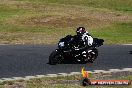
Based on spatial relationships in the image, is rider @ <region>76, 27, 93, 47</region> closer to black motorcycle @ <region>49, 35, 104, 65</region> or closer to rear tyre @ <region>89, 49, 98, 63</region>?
black motorcycle @ <region>49, 35, 104, 65</region>

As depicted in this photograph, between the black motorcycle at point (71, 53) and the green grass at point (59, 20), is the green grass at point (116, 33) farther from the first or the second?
the black motorcycle at point (71, 53)

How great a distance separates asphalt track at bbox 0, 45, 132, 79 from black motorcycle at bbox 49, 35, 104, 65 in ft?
1.18

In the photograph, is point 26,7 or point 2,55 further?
point 26,7

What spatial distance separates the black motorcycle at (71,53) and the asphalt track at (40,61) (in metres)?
0.36

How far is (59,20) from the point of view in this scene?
4047 cm

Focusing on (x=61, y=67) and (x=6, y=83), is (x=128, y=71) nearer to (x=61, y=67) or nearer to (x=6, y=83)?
(x=61, y=67)

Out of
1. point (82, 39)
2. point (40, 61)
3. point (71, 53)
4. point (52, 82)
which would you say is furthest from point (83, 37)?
point (52, 82)

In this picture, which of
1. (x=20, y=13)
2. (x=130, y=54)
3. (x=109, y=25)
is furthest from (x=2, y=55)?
(x=20, y=13)

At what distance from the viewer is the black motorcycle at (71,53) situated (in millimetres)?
19859

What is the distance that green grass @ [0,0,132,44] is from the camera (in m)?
31.2

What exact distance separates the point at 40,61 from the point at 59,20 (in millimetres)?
20089

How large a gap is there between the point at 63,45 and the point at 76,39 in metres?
0.72

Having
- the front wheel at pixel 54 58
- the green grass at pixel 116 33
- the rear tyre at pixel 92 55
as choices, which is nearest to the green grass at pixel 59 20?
the green grass at pixel 116 33

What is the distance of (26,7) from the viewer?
48.2m
